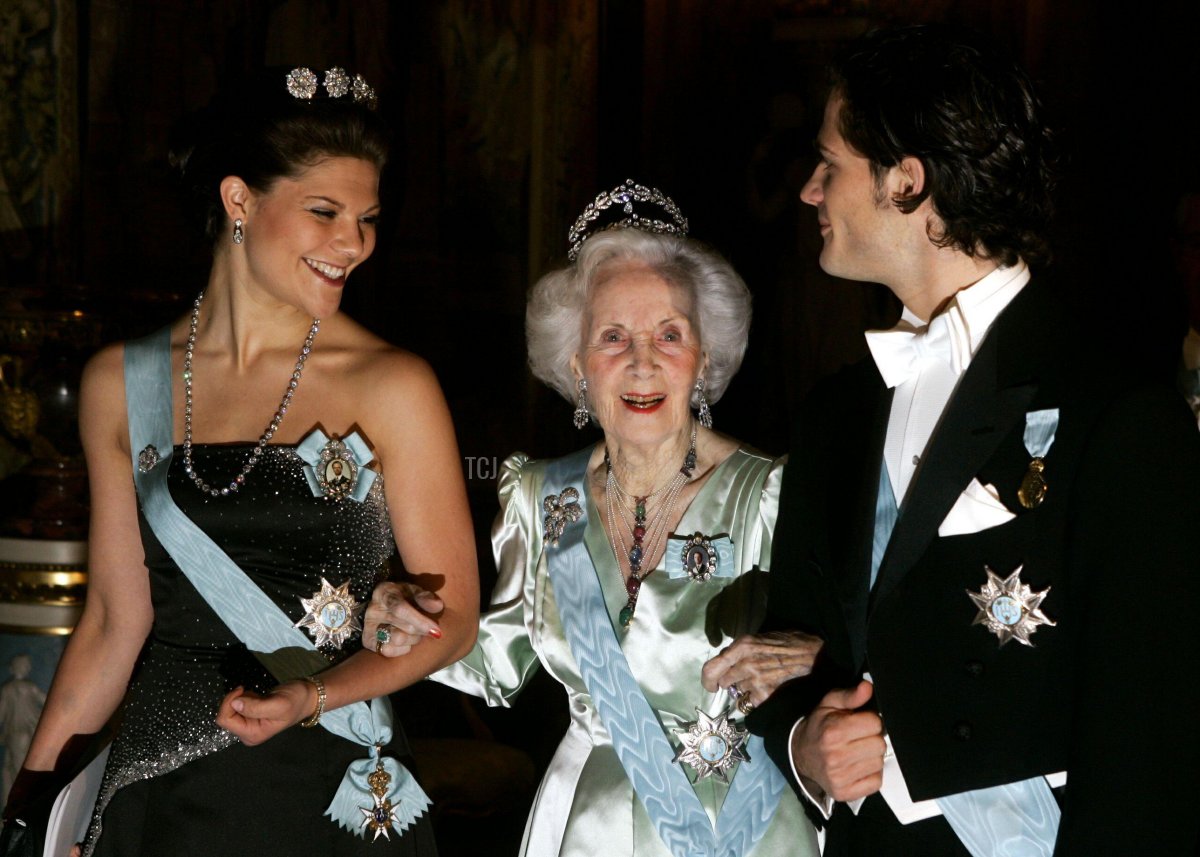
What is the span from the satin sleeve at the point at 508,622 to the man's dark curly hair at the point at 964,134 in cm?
89

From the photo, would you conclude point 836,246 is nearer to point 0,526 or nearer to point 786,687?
point 786,687

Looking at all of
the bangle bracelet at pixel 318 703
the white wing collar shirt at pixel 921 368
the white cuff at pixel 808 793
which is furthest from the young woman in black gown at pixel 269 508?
the white wing collar shirt at pixel 921 368

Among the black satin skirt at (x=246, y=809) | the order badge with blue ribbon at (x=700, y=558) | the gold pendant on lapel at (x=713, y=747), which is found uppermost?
the order badge with blue ribbon at (x=700, y=558)

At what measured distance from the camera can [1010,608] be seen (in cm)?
155

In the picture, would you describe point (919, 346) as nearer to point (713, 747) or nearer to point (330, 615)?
point (713, 747)

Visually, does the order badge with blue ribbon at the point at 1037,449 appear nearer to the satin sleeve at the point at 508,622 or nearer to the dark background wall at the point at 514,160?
the satin sleeve at the point at 508,622

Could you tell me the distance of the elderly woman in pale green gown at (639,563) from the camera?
2129 mm

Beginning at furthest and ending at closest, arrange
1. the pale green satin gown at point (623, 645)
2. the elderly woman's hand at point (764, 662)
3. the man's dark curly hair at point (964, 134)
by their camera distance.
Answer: the pale green satin gown at point (623, 645), the elderly woman's hand at point (764, 662), the man's dark curly hair at point (964, 134)

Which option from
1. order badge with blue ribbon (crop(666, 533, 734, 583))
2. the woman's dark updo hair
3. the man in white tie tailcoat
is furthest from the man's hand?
the woman's dark updo hair

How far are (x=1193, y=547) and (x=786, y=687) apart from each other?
0.59 meters

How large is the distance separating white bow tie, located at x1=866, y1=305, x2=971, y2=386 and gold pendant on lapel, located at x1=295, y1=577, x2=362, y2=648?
87 cm

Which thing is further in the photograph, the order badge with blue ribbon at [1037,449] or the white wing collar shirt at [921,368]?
the white wing collar shirt at [921,368]

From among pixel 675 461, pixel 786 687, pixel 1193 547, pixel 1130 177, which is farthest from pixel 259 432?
pixel 1130 177

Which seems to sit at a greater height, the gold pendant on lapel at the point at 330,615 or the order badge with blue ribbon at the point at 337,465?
the order badge with blue ribbon at the point at 337,465
